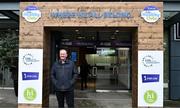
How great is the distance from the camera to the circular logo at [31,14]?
36.4 feet

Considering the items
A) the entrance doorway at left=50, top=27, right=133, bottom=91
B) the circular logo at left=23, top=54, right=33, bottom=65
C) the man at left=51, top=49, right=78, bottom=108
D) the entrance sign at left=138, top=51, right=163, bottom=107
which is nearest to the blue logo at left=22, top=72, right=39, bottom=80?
the circular logo at left=23, top=54, right=33, bottom=65

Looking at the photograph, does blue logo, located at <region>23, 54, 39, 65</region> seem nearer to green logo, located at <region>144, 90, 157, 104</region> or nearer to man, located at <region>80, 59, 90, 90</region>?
green logo, located at <region>144, 90, 157, 104</region>

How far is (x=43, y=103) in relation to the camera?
11438 millimetres

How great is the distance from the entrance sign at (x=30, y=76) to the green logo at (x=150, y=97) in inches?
106

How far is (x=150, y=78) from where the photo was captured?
1102cm

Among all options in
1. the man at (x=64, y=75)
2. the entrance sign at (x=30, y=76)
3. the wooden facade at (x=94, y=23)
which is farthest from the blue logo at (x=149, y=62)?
the entrance sign at (x=30, y=76)

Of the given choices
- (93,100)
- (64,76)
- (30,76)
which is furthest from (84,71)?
(64,76)

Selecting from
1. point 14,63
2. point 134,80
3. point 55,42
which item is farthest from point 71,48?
point 134,80

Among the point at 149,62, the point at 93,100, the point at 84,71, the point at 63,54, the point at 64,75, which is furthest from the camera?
the point at 84,71

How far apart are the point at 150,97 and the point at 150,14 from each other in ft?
6.93

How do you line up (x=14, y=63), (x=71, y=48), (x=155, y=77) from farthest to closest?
(x=71, y=48) < (x=14, y=63) < (x=155, y=77)

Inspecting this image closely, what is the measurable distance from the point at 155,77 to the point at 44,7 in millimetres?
3348

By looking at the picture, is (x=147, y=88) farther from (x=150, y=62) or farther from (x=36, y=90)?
(x=36, y=90)

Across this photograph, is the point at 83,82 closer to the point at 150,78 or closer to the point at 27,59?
the point at 27,59
